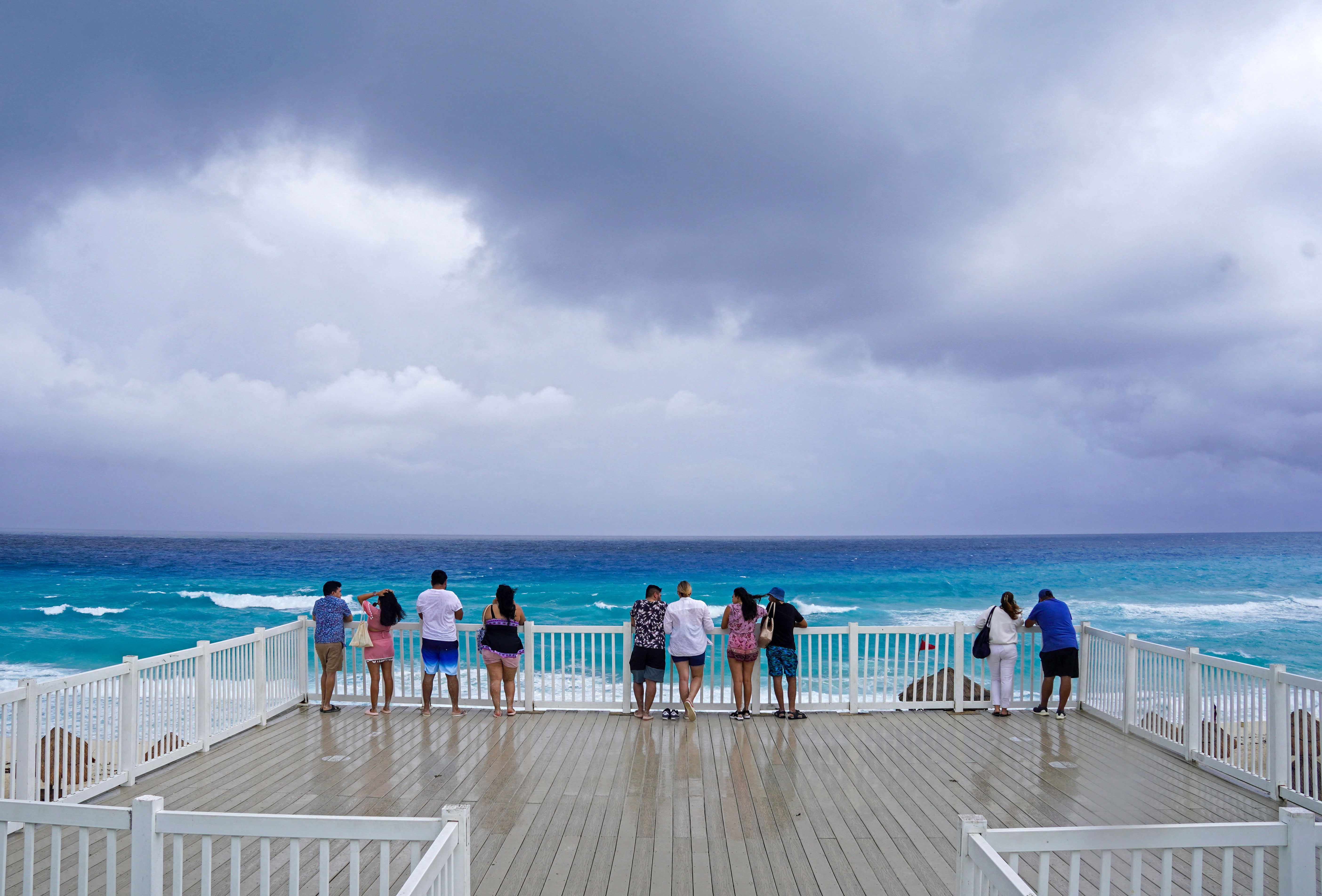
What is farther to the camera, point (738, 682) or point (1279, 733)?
point (738, 682)

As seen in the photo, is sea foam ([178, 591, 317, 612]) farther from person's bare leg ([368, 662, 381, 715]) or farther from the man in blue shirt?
the man in blue shirt

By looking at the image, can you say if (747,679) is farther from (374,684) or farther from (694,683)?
(374,684)

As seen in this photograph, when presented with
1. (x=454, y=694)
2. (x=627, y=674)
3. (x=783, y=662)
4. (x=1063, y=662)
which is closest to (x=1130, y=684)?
(x=1063, y=662)

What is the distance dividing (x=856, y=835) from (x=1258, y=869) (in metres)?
2.41

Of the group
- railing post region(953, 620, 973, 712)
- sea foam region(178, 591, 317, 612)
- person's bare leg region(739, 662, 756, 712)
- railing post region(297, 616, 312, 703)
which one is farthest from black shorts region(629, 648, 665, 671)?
sea foam region(178, 591, 317, 612)

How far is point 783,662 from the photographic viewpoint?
294 inches

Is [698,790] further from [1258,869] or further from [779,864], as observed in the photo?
[1258,869]

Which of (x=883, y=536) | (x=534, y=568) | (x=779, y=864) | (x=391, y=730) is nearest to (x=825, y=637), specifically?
(x=391, y=730)

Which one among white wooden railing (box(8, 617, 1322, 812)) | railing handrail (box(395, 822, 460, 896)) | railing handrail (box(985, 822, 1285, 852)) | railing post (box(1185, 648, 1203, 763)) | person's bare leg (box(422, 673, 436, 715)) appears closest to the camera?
railing handrail (box(395, 822, 460, 896))

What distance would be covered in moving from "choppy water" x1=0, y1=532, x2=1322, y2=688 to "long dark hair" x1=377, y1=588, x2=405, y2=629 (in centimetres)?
1324

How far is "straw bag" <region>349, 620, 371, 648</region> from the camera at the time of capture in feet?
25.0

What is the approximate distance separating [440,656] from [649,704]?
209 centimetres

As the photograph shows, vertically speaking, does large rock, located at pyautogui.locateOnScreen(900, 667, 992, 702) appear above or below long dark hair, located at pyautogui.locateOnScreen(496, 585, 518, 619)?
below

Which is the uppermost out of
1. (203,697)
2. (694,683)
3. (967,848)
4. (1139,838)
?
(1139,838)
